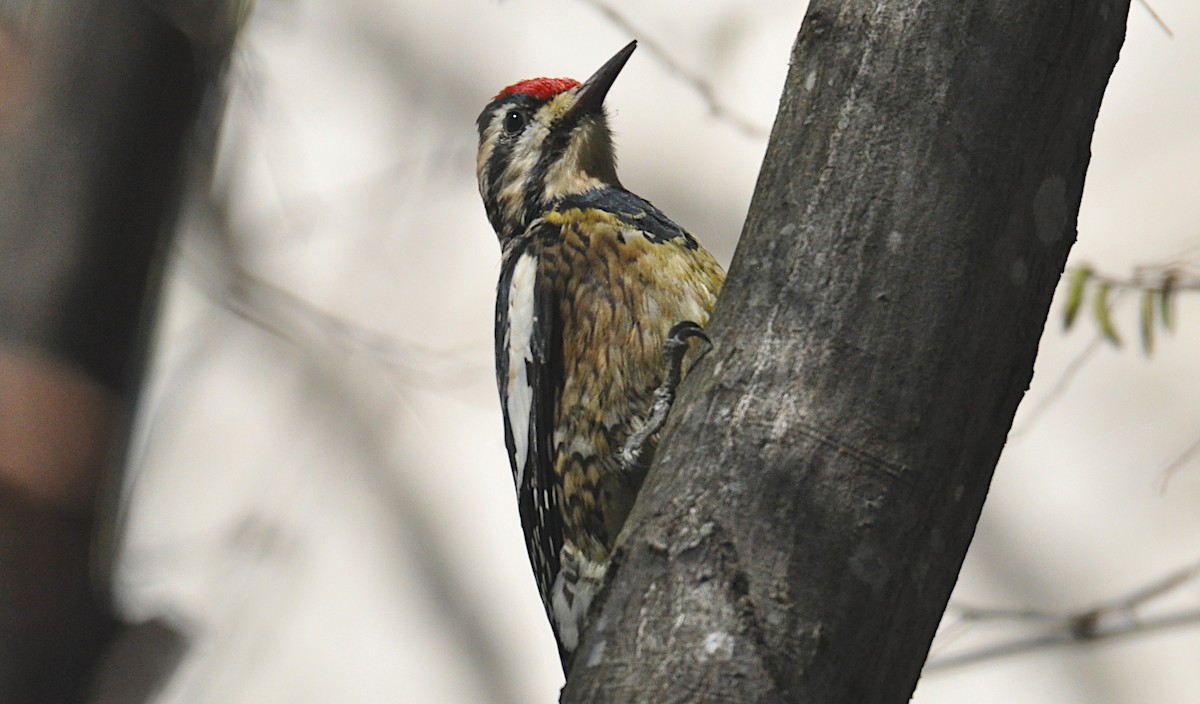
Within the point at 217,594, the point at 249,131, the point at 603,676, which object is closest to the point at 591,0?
the point at 249,131

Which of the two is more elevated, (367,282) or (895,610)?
(367,282)

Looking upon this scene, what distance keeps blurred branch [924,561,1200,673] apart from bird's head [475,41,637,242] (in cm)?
150

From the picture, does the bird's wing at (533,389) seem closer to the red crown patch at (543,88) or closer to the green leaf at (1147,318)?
the red crown patch at (543,88)

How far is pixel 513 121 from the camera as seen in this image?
3383 mm

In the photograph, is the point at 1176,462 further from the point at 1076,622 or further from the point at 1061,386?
the point at 1061,386

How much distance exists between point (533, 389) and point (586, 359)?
0.52ft

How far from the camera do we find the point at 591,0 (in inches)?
152

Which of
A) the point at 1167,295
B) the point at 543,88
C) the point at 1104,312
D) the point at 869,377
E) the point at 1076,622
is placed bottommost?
the point at 869,377

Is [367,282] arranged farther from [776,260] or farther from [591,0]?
[776,260]

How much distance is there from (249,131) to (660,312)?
1564 millimetres

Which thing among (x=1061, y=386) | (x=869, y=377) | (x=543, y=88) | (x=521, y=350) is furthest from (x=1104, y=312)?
(x=869, y=377)

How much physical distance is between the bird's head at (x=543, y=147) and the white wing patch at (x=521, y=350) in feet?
1.20

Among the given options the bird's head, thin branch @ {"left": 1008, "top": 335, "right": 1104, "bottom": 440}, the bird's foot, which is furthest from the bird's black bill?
thin branch @ {"left": 1008, "top": 335, "right": 1104, "bottom": 440}

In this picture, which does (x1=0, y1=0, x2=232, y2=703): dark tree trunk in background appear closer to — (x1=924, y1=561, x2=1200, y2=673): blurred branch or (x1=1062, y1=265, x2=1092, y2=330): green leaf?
(x1=1062, y1=265, x2=1092, y2=330): green leaf
